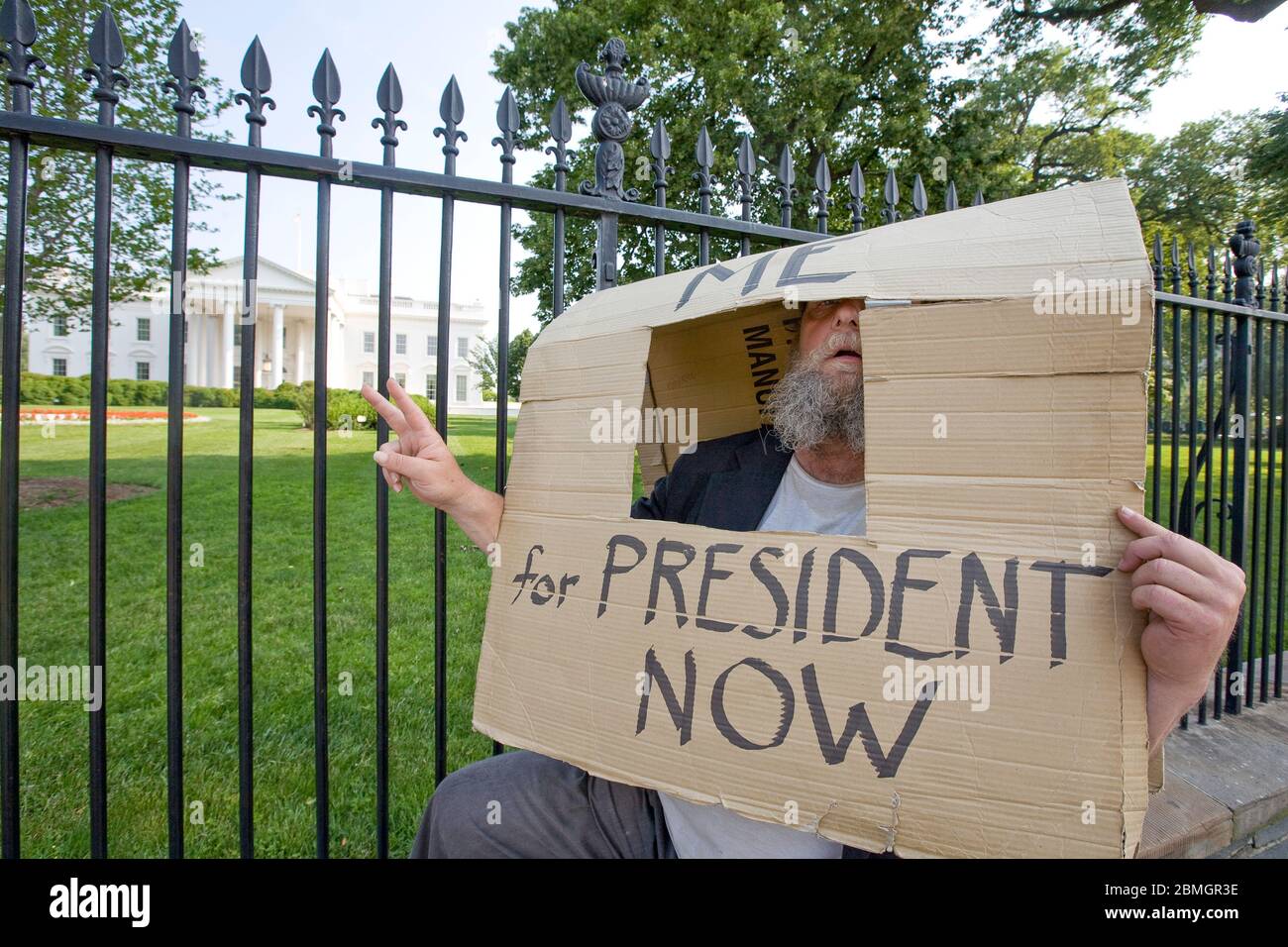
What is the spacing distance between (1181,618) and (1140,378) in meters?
0.40

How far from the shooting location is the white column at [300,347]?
47.2 m

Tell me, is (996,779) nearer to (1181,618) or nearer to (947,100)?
(1181,618)

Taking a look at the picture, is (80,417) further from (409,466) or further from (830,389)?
(830,389)

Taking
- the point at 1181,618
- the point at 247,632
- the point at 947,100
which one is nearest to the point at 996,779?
the point at 1181,618

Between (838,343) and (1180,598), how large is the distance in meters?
0.93

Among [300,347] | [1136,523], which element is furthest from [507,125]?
[300,347]

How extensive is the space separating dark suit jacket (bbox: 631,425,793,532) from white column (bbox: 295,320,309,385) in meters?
50.5

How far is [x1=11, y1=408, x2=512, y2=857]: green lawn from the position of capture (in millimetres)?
2850

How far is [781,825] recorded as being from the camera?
4.57 ft

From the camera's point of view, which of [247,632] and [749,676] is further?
[247,632]

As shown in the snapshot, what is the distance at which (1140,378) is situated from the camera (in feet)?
3.66

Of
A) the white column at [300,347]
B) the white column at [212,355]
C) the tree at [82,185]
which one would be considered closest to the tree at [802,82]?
the tree at [82,185]

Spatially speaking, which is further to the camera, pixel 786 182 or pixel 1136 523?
pixel 786 182

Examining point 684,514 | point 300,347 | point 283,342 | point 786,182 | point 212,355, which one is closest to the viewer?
point 684,514
